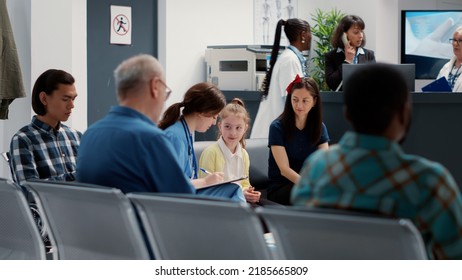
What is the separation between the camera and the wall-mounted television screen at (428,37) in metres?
8.94

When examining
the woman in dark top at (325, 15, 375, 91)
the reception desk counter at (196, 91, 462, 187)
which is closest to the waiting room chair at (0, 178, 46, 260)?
the reception desk counter at (196, 91, 462, 187)

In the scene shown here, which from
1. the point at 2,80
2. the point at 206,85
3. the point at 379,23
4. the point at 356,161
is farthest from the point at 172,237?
the point at 379,23

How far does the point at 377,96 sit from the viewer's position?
2002mm

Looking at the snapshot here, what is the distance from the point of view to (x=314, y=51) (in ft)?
30.2

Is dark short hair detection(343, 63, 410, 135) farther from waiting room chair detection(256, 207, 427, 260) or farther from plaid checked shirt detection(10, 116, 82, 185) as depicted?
plaid checked shirt detection(10, 116, 82, 185)

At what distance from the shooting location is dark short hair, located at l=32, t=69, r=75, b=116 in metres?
3.89

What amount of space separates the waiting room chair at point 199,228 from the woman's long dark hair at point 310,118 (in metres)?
2.49

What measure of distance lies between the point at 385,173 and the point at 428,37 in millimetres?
7357

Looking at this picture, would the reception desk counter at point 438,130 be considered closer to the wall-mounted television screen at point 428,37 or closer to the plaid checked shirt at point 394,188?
the wall-mounted television screen at point 428,37

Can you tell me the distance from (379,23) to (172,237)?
6843 millimetres

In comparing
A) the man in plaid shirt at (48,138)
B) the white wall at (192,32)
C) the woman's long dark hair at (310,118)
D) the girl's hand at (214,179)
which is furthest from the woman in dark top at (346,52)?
the man in plaid shirt at (48,138)

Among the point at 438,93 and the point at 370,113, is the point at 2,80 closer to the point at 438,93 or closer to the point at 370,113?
the point at 438,93

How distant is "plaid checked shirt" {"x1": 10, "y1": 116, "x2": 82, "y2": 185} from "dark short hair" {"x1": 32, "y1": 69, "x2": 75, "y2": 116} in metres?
0.06

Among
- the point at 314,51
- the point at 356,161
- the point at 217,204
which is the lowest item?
the point at 217,204
